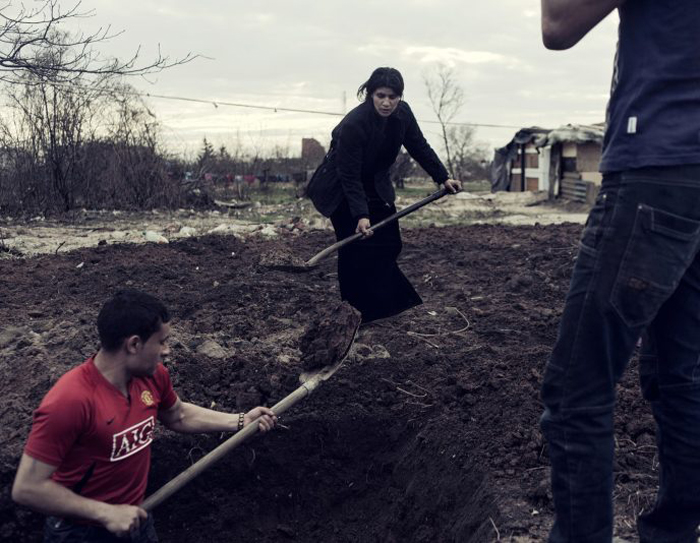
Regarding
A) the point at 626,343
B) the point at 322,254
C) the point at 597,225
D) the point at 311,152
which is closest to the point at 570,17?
the point at 597,225

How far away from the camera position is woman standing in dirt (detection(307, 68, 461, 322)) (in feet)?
16.8

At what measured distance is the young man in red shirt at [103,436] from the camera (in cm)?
251

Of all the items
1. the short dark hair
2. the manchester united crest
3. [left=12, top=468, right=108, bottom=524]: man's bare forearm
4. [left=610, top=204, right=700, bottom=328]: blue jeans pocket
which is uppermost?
[left=610, top=204, right=700, bottom=328]: blue jeans pocket

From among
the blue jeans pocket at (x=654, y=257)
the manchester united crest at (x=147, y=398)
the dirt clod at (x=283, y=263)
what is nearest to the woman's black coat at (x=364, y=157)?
the dirt clod at (x=283, y=263)

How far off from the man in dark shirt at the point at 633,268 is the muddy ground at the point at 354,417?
0.83m

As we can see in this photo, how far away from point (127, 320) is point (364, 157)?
286cm

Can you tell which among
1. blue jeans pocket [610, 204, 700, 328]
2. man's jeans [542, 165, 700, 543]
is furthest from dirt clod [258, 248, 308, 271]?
blue jeans pocket [610, 204, 700, 328]

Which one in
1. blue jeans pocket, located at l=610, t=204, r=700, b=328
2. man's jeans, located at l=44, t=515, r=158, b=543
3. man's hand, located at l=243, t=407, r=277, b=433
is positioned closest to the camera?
blue jeans pocket, located at l=610, t=204, r=700, b=328

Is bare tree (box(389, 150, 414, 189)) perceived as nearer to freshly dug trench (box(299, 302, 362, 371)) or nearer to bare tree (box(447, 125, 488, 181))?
bare tree (box(447, 125, 488, 181))

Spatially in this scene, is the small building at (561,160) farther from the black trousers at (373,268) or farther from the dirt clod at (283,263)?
the black trousers at (373,268)

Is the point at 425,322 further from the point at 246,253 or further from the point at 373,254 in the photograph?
the point at 246,253

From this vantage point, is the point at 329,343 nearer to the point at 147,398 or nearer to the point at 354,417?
the point at 354,417

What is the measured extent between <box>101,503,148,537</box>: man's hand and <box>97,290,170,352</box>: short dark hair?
22.4 inches

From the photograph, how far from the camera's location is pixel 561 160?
74.0ft
